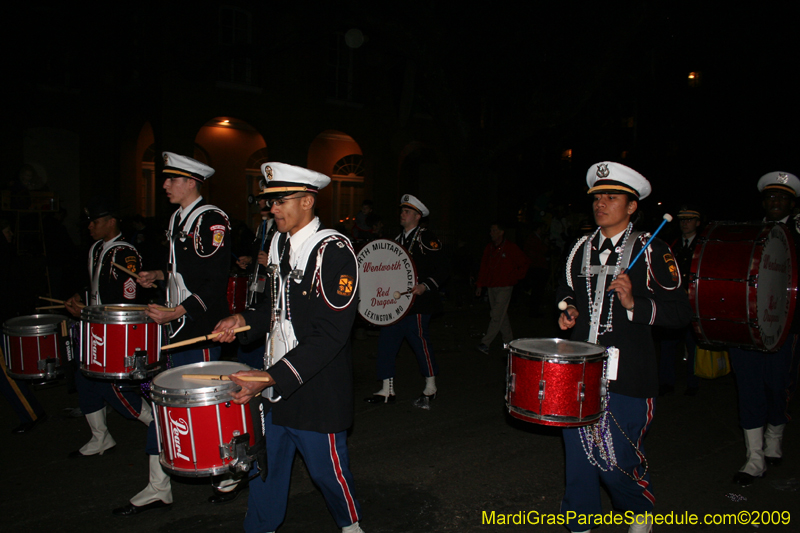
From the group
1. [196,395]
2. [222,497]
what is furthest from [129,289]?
[196,395]

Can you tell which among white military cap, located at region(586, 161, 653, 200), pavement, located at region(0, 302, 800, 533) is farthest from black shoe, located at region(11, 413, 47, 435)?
white military cap, located at region(586, 161, 653, 200)

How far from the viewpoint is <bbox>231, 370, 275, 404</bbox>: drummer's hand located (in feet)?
8.91

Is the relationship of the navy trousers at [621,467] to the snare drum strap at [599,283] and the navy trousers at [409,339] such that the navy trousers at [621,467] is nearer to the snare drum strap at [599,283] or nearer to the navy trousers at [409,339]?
the snare drum strap at [599,283]

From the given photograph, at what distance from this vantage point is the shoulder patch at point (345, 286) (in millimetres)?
2904

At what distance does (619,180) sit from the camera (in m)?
3.37

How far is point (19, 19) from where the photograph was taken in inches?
516

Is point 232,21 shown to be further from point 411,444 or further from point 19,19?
point 411,444

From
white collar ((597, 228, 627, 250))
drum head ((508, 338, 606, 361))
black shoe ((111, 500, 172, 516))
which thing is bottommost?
black shoe ((111, 500, 172, 516))

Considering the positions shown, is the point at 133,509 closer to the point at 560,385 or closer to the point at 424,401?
the point at 560,385

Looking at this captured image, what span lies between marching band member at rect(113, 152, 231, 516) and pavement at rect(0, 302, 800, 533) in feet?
0.75

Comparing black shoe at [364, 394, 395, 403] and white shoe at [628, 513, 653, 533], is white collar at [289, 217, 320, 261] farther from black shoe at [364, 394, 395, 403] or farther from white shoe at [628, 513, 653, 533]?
black shoe at [364, 394, 395, 403]

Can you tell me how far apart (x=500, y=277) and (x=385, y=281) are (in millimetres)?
3565

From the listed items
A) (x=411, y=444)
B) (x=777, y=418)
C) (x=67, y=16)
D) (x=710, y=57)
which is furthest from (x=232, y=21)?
(x=710, y=57)

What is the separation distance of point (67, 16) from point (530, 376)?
56.2 feet
